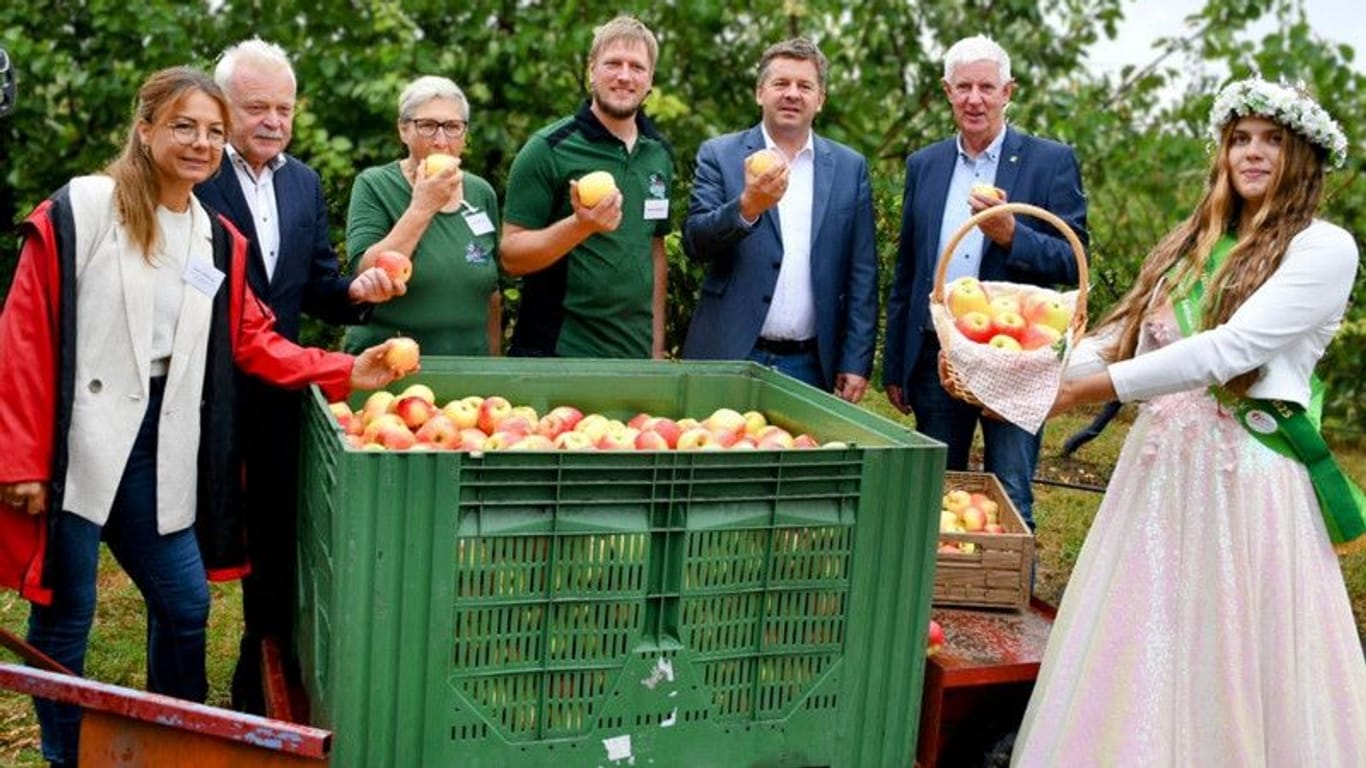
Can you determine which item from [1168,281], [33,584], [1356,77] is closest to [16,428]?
[33,584]

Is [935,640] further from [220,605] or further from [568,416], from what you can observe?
[220,605]

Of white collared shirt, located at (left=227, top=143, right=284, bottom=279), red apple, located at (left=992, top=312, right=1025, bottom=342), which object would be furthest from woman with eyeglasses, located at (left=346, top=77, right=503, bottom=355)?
red apple, located at (left=992, top=312, right=1025, bottom=342)

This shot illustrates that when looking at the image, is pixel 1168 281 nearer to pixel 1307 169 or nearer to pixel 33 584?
pixel 1307 169

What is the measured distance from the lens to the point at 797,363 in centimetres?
421

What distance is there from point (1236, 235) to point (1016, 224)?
2.94 ft

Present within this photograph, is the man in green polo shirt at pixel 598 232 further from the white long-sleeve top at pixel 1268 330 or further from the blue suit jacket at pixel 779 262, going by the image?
the white long-sleeve top at pixel 1268 330

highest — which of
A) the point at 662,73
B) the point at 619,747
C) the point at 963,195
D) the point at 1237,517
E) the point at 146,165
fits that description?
the point at 662,73

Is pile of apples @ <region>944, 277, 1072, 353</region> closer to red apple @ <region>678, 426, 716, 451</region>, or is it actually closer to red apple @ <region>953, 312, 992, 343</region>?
red apple @ <region>953, 312, 992, 343</region>

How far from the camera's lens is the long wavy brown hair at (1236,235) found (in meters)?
2.92

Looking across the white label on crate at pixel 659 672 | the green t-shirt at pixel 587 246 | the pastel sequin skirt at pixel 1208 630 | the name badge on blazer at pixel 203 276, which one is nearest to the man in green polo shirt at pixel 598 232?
the green t-shirt at pixel 587 246

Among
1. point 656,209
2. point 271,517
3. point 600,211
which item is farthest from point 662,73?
point 271,517

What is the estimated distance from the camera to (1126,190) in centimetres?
810

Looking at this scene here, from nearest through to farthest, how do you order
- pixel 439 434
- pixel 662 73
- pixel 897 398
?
pixel 439 434 < pixel 897 398 < pixel 662 73

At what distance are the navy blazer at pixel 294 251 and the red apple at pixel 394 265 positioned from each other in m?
0.15
